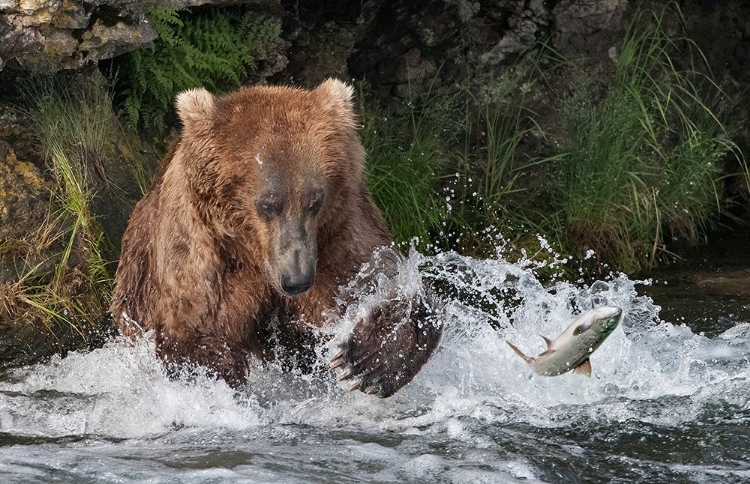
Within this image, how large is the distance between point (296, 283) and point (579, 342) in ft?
3.52

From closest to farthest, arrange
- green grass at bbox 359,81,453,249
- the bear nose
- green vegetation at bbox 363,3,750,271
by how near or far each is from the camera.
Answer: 1. the bear nose
2. green grass at bbox 359,81,453,249
3. green vegetation at bbox 363,3,750,271

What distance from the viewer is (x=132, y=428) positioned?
531 centimetres

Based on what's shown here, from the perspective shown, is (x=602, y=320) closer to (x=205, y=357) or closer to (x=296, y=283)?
(x=296, y=283)

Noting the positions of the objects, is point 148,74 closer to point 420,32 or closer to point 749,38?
point 420,32

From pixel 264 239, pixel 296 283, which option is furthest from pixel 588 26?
pixel 296 283

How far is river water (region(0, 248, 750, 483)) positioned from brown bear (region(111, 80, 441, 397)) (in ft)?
0.59

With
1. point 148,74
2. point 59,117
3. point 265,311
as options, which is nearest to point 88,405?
point 265,311

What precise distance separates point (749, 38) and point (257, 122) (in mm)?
4911

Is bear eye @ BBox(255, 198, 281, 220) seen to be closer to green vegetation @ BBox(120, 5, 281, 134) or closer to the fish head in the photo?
the fish head

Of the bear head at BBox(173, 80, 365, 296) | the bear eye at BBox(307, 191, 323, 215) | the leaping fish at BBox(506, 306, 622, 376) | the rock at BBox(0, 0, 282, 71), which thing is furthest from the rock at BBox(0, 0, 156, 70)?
the leaping fish at BBox(506, 306, 622, 376)

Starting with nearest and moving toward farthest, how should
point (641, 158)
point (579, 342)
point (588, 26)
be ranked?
1. point (579, 342)
2. point (641, 158)
3. point (588, 26)

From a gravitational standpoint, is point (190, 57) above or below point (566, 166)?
above

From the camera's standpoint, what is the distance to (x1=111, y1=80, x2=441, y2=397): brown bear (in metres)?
5.12

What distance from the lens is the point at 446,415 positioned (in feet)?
17.4
